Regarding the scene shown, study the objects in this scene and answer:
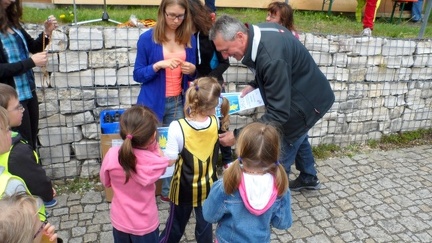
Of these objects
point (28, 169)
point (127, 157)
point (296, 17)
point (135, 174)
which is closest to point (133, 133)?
point (127, 157)

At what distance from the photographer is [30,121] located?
12.7 ft

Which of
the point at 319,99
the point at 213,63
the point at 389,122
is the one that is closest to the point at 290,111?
the point at 319,99

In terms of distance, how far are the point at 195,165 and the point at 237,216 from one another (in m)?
0.69

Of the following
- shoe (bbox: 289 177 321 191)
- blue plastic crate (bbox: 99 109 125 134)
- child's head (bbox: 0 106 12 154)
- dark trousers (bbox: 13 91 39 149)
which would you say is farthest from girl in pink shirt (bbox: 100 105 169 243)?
shoe (bbox: 289 177 321 191)

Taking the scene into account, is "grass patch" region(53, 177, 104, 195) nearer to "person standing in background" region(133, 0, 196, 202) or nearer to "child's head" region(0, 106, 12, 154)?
"person standing in background" region(133, 0, 196, 202)

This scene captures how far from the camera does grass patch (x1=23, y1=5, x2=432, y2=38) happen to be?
233 inches

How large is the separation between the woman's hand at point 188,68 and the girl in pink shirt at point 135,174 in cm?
99

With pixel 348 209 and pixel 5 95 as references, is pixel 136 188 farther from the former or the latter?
pixel 348 209

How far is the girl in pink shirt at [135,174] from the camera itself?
8.34 feet

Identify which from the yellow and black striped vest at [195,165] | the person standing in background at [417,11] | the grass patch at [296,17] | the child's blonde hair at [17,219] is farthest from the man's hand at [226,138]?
the person standing in background at [417,11]

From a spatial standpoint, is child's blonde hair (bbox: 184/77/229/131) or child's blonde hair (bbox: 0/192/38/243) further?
child's blonde hair (bbox: 184/77/229/131)

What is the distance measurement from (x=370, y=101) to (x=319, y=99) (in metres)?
2.45

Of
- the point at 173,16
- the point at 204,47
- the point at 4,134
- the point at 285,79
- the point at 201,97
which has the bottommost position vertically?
the point at 4,134

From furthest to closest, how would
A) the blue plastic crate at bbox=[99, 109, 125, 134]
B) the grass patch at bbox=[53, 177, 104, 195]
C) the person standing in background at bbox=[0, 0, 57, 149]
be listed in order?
the grass patch at bbox=[53, 177, 104, 195] < the blue plastic crate at bbox=[99, 109, 125, 134] < the person standing in background at bbox=[0, 0, 57, 149]
